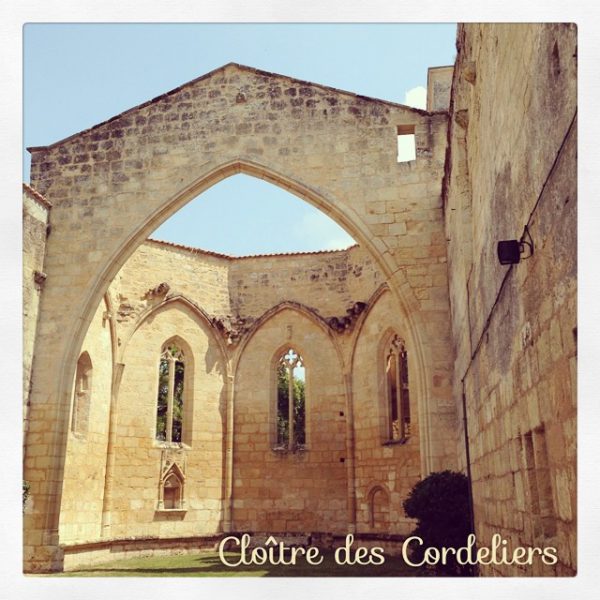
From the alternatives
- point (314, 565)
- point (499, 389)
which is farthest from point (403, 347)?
Answer: point (314, 565)

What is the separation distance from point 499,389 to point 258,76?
770 centimetres

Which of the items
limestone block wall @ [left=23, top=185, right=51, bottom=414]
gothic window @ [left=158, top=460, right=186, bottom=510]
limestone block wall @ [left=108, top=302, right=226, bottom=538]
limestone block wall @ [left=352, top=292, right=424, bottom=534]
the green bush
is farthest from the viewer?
gothic window @ [left=158, top=460, right=186, bottom=510]

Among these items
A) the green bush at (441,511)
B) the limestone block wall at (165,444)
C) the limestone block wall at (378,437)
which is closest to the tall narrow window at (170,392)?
the limestone block wall at (165,444)

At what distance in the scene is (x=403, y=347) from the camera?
1354 cm

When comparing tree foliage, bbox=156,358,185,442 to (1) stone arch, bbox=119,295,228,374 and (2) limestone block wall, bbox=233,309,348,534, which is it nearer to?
(1) stone arch, bbox=119,295,228,374

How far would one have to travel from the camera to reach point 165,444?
1396 cm

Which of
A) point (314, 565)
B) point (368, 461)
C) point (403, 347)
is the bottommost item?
point (314, 565)

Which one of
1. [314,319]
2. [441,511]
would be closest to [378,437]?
[314,319]

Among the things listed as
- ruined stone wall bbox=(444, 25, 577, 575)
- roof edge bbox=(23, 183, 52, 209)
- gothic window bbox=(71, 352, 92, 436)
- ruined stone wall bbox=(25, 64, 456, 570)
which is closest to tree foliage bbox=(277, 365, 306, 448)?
gothic window bbox=(71, 352, 92, 436)

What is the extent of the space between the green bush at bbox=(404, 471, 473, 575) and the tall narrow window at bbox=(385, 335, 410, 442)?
5282mm

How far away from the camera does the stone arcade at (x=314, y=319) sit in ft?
12.3

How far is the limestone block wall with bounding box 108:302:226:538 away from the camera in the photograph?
13312 millimetres
